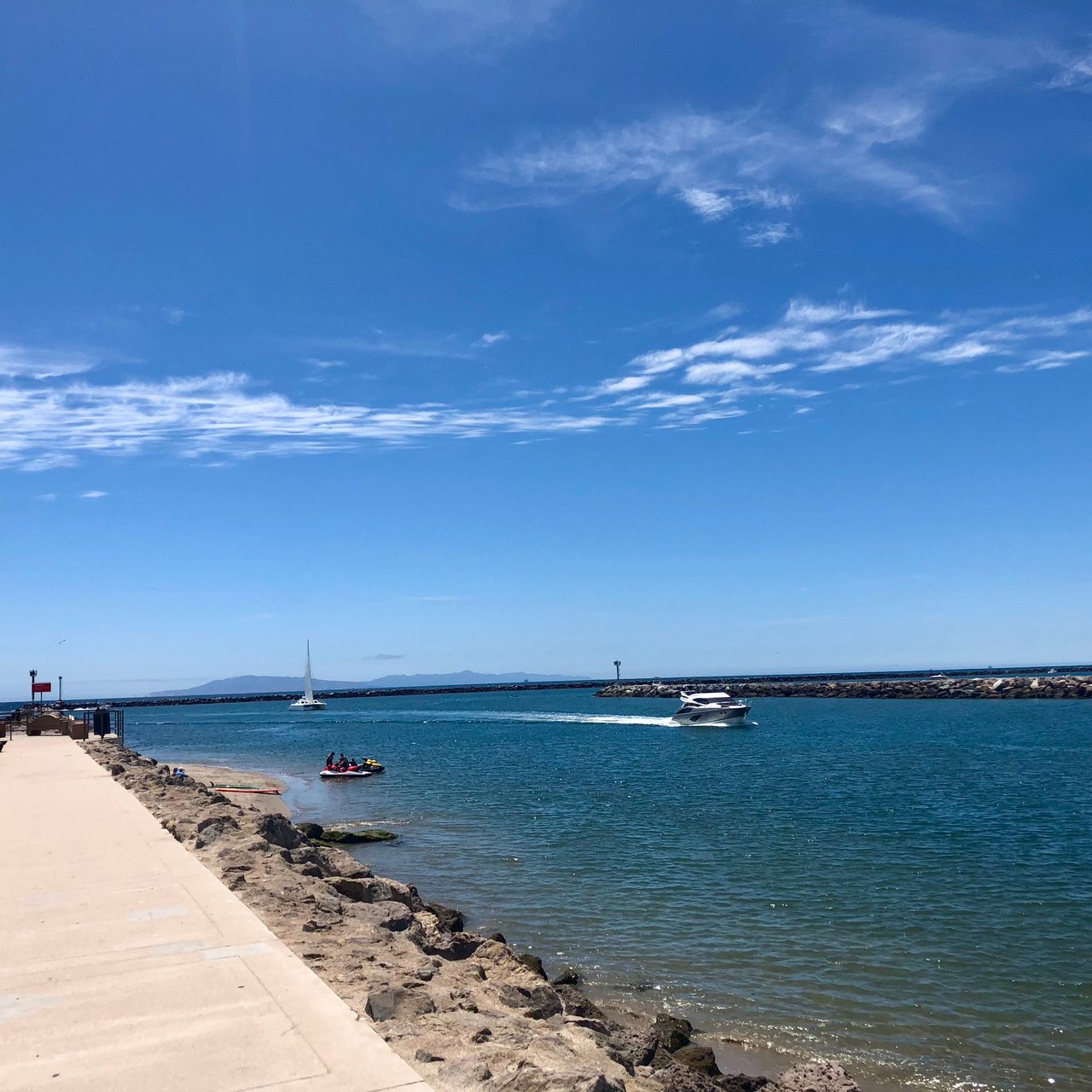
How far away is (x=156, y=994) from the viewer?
807cm

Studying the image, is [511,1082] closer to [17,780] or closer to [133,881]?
[133,881]

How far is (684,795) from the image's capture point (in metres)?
35.4

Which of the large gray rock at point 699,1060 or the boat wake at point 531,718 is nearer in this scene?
the large gray rock at point 699,1060

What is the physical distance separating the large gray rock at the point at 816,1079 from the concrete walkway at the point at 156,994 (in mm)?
5497

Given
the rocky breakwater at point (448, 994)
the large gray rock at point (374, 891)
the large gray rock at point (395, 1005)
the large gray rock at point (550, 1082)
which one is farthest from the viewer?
the large gray rock at point (374, 891)

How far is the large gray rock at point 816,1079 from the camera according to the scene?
10234mm

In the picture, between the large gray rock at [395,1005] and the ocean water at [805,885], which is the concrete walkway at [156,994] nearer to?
the large gray rock at [395,1005]

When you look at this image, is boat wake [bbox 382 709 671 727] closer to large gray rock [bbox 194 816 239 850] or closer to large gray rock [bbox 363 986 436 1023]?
large gray rock [bbox 194 816 239 850]

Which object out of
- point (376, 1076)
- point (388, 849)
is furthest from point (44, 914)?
point (388, 849)

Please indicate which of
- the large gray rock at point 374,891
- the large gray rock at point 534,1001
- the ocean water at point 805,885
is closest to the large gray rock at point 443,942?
the large gray rock at point 374,891

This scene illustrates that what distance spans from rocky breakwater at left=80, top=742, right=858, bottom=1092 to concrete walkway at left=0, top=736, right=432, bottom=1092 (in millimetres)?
391

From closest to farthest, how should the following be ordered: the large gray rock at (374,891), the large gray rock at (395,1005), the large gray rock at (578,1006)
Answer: the large gray rock at (395,1005)
the large gray rock at (578,1006)
the large gray rock at (374,891)

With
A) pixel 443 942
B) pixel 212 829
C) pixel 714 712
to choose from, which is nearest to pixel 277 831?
pixel 212 829

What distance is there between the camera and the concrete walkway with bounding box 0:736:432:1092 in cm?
657
